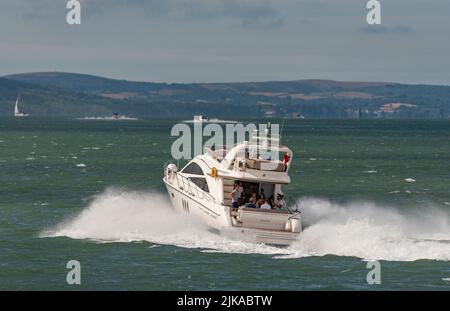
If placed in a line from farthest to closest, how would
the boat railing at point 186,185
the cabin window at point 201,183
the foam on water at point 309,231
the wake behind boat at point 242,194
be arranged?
the cabin window at point 201,183 → the boat railing at point 186,185 → the wake behind boat at point 242,194 → the foam on water at point 309,231

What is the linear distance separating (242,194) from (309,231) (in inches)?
153

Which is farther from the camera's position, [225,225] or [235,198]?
[235,198]

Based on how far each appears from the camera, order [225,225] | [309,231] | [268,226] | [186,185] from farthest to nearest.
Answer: [186,185], [225,225], [309,231], [268,226]

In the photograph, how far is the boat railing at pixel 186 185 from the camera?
42.7 metres

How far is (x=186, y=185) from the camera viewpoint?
45.5m

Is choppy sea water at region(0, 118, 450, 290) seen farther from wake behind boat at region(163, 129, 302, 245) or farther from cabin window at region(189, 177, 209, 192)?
cabin window at region(189, 177, 209, 192)

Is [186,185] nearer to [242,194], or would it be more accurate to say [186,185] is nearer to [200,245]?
[242,194]

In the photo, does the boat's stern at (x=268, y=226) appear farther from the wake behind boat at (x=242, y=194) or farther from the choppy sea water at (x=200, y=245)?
the choppy sea water at (x=200, y=245)

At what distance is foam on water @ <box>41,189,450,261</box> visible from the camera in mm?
38000

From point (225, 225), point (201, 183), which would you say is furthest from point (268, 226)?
point (201, 183)

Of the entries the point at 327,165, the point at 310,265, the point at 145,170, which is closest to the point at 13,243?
the point at 310,265

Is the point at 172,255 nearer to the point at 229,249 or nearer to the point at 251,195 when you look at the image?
the point at 229,249

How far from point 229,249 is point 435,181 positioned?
43413 millimetres

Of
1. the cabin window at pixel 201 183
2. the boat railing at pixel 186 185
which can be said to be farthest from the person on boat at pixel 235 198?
the cabin window at pixel 201 183
